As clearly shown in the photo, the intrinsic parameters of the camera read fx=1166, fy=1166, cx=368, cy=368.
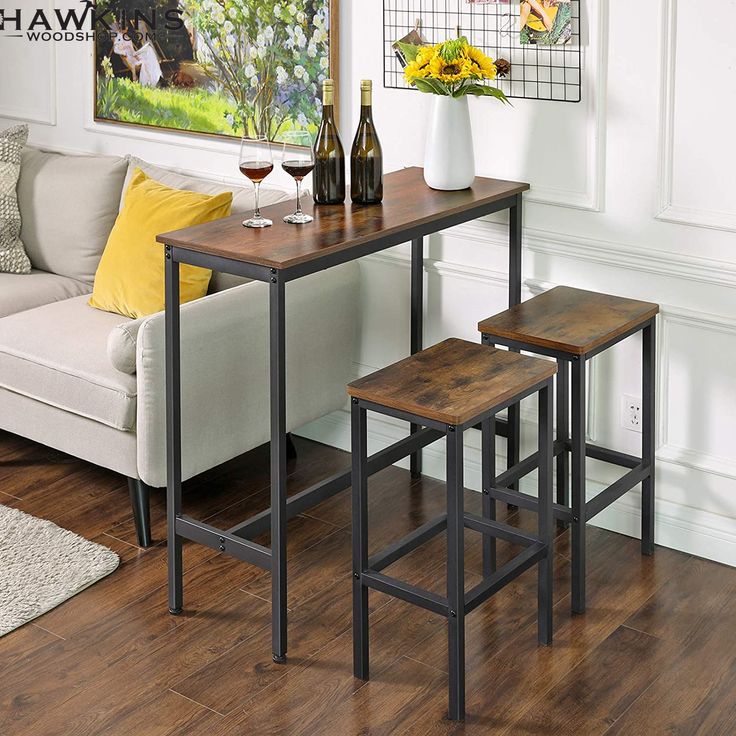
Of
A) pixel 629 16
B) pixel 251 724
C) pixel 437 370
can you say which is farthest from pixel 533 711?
pixel 629 16

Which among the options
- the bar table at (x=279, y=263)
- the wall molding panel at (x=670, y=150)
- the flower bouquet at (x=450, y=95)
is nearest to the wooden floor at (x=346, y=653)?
the bar table at (x=279, y=263)

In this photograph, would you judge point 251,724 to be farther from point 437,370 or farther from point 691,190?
point 691,190

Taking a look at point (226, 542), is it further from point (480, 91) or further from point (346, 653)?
point (480, 91)

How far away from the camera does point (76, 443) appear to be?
333cm

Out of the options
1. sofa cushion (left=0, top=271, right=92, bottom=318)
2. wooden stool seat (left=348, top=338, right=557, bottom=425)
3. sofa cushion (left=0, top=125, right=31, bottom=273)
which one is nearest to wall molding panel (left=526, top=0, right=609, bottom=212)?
wooden stool seat (left=348, top=338, right=557, bottom=425)

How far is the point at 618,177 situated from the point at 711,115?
30 centimetres

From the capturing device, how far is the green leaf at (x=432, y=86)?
9.99ft

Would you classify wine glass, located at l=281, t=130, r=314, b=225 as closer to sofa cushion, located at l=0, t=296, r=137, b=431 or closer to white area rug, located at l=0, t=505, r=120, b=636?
sofa cushion, located at l=0, t=296, r=137, b=431

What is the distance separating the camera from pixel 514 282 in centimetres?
326

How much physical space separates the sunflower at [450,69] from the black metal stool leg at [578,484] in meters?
0.80

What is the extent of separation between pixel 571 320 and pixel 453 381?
0.52 metres

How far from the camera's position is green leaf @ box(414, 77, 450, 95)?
9.99 ft

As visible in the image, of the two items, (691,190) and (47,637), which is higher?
(691,190)

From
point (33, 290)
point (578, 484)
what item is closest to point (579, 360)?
point (578, 484)
